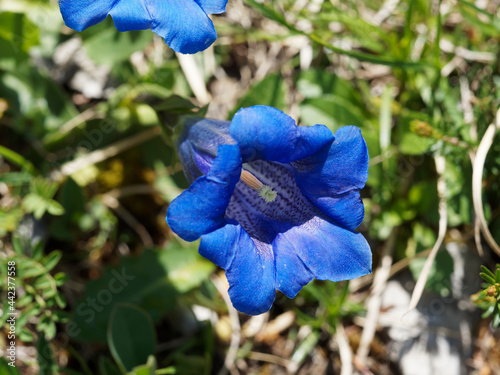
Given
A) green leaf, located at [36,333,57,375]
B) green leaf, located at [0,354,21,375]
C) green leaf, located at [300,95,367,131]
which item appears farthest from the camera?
green leaf, located at [300,95,367,131]

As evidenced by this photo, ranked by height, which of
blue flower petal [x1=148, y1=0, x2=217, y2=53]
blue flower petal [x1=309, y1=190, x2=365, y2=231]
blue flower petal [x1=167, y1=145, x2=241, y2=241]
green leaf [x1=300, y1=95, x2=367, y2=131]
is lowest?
green leaf [x1=300, y1=95, x2=367, y2=131]

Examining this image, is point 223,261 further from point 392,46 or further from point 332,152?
point 392,46

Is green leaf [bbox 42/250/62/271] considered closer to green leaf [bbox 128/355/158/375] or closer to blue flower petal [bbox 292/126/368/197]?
green leaf [bbox 128/355/158/375]

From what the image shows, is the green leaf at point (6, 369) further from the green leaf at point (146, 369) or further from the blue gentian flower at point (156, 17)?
the blue gentian flower at point (156, 17)

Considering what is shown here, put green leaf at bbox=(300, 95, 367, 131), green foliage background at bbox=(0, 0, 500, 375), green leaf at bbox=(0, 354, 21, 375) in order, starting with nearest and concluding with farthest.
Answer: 1. green leaf at bbox=(0, 354, 21, 375)
2. green foliage background at bbox=(0, 0, 500, 375)
3. green leaf at bbox=(300, 95, 367, 131)

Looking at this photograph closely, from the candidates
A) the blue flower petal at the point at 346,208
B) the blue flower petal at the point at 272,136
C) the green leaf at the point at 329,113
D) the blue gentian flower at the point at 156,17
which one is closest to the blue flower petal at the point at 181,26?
the blue gentian flower at the point at 156,17

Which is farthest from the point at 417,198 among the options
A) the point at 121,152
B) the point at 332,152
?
the point at 121,152

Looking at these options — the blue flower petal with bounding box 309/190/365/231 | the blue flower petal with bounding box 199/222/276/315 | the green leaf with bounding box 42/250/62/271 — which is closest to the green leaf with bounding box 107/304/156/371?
the green leaf with bounding box 42/250/62/271
